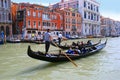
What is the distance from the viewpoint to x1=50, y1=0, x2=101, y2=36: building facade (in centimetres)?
4003

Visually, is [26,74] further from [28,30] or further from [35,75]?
[28,30]

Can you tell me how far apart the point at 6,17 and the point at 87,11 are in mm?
19921

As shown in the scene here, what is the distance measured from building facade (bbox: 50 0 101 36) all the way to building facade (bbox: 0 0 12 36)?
14.5 meters

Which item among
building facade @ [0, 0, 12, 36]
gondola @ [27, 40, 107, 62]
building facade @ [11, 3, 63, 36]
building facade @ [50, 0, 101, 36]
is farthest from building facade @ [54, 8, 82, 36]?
gondola @ [27, 40, 107, 62]

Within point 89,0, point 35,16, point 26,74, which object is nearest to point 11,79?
point 26,74

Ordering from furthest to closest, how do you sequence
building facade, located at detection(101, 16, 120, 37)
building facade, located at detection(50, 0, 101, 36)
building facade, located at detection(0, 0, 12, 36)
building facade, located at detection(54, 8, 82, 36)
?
building facade, located at detection(101, 16, 120, 37)
building facade, located at detection(50, 0, 101, 36)
building facade, located at detection(54, 8, 82, 36)
building facade, located at detection(0, 0, 12, 36)

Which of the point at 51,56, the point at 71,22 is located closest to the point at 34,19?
the point at 71,22

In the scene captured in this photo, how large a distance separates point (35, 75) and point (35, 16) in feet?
73.0

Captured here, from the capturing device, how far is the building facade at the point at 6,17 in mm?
24812

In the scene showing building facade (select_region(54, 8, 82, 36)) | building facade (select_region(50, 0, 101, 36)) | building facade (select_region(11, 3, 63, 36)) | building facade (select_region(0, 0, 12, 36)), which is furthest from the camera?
building facade (select_region(50, 0, 101, 36))

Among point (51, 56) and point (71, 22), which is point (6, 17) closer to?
point (71, 22)

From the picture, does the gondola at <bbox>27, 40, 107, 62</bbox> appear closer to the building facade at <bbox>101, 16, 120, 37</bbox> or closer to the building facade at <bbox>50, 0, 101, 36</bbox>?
the building facade at <bbox>50, 0, 101, 36</bbox>

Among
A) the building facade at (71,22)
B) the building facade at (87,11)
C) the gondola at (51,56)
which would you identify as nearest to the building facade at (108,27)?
the building facade at (87,11)

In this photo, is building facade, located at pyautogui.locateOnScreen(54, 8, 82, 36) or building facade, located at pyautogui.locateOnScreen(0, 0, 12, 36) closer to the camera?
building facade, located at pyautogui.locateOnScreen(0, 0, 12, 36)
